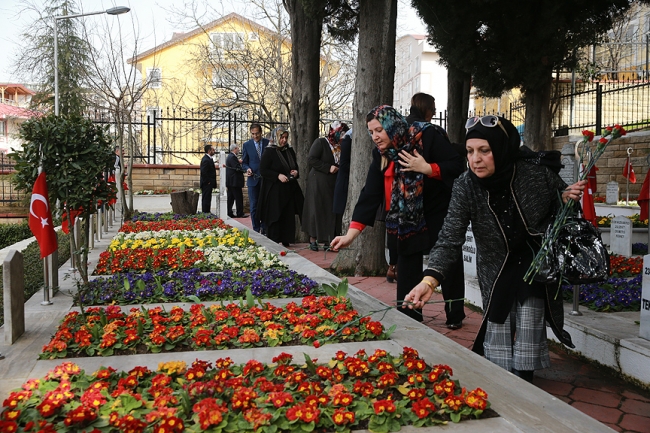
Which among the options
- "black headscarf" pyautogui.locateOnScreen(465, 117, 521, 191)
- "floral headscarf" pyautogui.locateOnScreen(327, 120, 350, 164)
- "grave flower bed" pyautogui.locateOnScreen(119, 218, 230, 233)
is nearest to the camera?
"black headscarf" pyautogui.locateOnScreen(465, 117, 521, 191)

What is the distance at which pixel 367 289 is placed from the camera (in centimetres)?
755

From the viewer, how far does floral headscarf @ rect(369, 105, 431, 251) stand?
15.3 feet

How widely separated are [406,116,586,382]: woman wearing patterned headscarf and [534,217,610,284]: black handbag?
0.22m

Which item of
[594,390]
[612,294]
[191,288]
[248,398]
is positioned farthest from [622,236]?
[248,398]

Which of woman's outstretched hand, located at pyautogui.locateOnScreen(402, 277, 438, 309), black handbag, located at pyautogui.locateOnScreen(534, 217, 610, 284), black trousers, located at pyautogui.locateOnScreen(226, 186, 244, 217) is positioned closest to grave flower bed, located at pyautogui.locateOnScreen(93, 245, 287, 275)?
woman's outstretched hand, located at pyautogui.locateOnScreen(402, 277, 438, 309)

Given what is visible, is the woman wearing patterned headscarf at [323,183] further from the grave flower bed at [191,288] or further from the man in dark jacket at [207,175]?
the man in dark jacket at [207,175]

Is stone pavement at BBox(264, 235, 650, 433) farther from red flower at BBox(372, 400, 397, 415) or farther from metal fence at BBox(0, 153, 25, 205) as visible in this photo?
metal fence at BBox(0, 153, 25, 205)

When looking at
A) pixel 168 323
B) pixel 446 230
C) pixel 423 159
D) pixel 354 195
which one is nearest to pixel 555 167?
pixel 446 230

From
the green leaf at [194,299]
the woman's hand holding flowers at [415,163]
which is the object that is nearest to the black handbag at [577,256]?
the woman's hand holding flowers at [415,163]

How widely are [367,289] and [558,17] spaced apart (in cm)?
Result: 787

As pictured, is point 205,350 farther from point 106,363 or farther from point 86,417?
point 86,417

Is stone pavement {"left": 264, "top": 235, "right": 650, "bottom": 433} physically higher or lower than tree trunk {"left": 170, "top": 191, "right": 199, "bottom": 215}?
lower

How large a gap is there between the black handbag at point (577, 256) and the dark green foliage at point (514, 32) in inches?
384

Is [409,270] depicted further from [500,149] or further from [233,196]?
[233,196]
